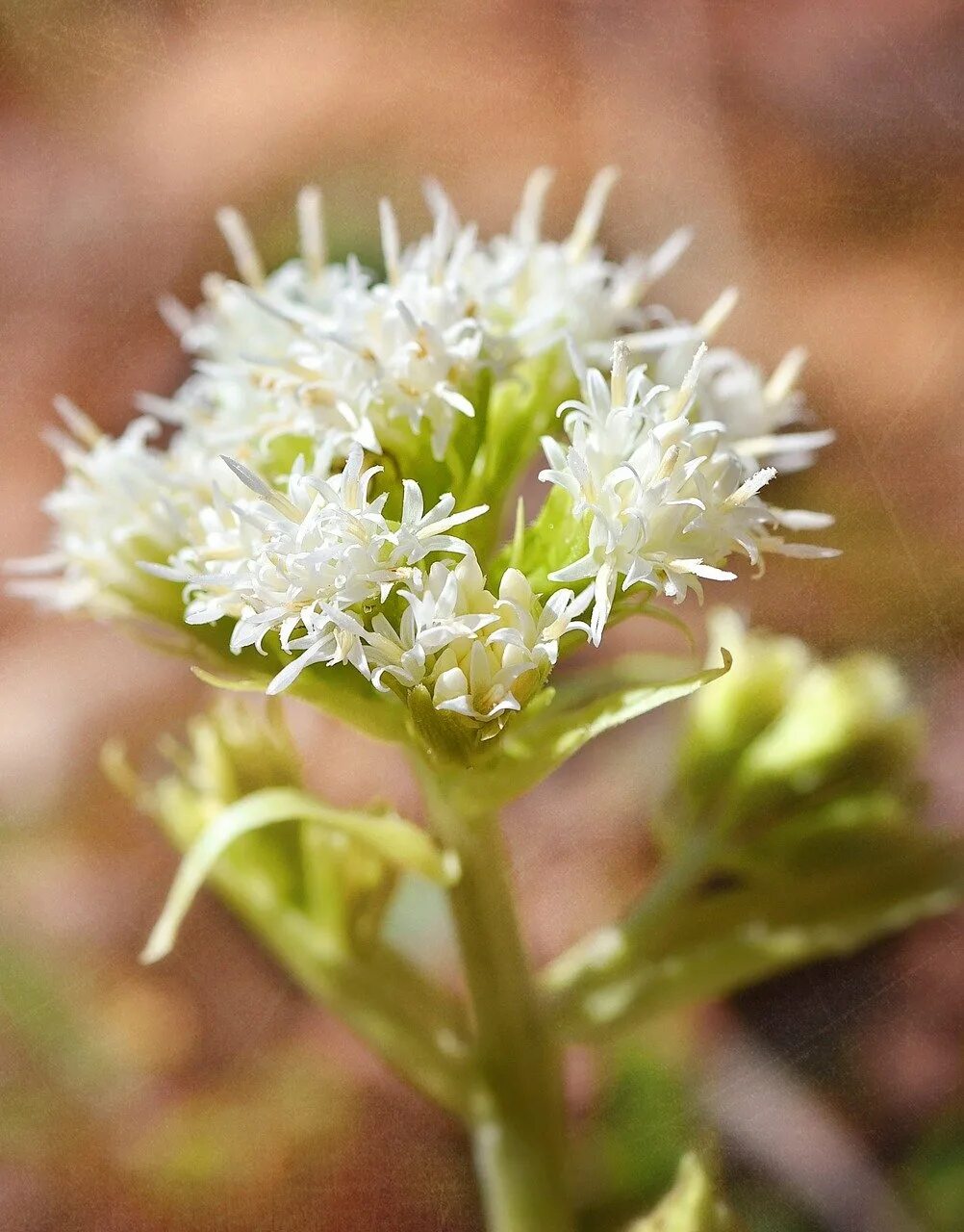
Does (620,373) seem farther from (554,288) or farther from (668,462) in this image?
(554,288)

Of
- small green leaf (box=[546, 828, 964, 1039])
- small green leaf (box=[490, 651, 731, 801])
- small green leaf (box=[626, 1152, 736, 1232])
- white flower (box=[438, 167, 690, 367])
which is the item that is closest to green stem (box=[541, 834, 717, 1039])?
small green leaf (box=[546, 828, 964, 1039])

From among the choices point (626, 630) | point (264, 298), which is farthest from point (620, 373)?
point (626, 630)

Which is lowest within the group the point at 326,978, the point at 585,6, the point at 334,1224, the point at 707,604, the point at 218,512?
the point at 334,1224

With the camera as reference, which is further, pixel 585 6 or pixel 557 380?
pixel 585 6

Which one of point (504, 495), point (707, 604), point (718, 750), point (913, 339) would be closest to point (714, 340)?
point (913, 339)

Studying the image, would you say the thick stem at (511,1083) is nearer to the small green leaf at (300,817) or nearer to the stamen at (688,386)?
the small green leaf at (300,817)

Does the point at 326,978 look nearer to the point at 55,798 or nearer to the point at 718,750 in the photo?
the point at 718,750
